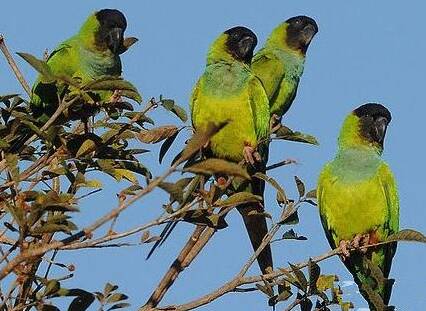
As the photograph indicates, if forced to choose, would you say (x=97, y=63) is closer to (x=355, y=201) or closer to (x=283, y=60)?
(x=283, y=60)

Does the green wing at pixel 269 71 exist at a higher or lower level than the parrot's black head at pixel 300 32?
lower

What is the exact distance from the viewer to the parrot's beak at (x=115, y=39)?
5.57m

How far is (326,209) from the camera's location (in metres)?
5.10

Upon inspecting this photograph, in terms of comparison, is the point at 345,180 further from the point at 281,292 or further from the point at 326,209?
the point at 281,292

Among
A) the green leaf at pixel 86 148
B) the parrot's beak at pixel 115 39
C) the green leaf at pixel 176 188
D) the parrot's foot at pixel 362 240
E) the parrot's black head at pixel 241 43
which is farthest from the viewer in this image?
the parrot's beak at pixel 115 39

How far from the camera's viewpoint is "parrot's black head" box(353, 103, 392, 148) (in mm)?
5344

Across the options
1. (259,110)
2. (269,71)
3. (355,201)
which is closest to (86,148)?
(259,110)

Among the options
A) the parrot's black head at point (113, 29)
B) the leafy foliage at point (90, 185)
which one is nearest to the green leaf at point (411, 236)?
the leafy foliage at point (90, 185)

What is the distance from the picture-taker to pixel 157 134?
3.56 meters

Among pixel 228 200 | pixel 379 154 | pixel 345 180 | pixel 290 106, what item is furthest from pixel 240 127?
pixel 228 200

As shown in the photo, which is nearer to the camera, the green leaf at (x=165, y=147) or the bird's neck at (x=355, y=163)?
the green leaf at (x=165, y=147)

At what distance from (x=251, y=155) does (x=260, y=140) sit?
15 cm

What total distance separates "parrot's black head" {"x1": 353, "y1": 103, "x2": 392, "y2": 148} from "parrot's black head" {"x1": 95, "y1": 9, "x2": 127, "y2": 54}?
1.74 meters

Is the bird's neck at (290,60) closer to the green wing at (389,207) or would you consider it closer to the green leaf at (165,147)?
the green wing at (389,207)
